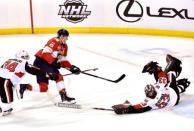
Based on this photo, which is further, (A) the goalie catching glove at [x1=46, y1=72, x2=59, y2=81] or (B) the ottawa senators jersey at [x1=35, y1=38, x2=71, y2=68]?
(B) the ottawa senators jersey at [x1=35, y1=38, x2=71, y2=68]

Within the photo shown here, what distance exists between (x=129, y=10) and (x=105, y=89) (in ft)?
14.3

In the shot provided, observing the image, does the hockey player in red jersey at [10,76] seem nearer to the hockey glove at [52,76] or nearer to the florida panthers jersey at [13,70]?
the florida panthers jersey at [13,70]

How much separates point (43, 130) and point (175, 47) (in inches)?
193

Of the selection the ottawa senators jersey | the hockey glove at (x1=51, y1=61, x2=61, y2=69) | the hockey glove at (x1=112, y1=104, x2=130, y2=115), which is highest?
the ottawa senators jersey

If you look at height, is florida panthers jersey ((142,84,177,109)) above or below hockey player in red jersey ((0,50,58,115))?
below

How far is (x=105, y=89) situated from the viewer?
579cm

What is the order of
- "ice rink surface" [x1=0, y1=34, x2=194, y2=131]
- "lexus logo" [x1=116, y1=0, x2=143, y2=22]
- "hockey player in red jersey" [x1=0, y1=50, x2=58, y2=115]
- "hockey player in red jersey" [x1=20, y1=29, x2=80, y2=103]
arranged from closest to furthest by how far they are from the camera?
"ice rink surface" [x1=0, y1=34, x2=194, y2=131] < "hockey player in red jersey" [x1=0, y1=50, x2=58, y2=115] < "hockey player in red jersey" [x1=20, y1=29, x2=80, y2=103] < "lexus logo" [x1=116, y1=0, x2=143, y2=22]

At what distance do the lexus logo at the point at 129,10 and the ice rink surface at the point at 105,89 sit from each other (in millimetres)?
460

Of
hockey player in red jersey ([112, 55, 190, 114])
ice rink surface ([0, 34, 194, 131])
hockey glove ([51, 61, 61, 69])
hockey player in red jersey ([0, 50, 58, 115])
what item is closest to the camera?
ice rink surface ([0, 34, 194, 131])

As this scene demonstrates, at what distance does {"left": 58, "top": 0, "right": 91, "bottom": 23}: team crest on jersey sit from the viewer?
10.0 metres

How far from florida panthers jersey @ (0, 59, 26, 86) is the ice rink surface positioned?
1.45 ft

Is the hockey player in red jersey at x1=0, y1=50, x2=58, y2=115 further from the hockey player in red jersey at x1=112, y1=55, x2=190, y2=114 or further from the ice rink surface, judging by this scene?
the hockey player in red jersey at x1=112, y1=55, x2=190, y2=114

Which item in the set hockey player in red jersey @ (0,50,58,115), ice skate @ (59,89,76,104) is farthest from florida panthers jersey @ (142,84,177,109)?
hockey player in red jersey @ (0,50,58,115)

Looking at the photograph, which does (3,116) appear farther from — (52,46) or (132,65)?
(132,65)
